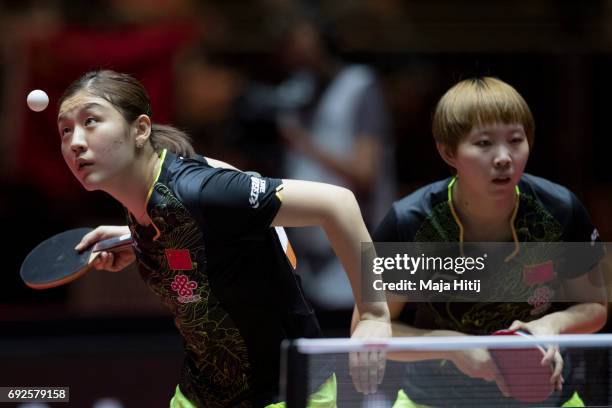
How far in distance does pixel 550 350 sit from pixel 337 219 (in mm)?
669

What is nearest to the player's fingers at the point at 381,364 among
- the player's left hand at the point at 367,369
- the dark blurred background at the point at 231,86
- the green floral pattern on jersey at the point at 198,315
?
the player's left hand at the point at 367,369

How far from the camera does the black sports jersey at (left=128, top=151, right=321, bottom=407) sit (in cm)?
325

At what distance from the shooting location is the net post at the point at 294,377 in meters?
2.69

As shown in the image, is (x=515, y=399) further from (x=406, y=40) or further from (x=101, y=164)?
(x=406, y=40)

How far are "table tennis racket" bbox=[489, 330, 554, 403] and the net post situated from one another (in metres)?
0.65

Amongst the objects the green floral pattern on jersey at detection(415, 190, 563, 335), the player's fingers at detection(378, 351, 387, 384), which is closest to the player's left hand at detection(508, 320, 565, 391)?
the green floral pattern on jersey at detection(415, 190, 563, 335)

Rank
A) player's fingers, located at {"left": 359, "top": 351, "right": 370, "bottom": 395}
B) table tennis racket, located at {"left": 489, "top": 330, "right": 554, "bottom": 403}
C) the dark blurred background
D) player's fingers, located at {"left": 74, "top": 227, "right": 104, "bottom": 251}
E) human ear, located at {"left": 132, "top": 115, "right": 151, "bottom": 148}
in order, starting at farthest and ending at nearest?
1. the dark blurred background
2. player's fingers, located at {"left": 74, "top": 227, "right": 104, "bottom": 251}
3. human ear, located at {"left": 132, "top": 115, "right": 151, "bottom": 148}
4. table tennis racket, located at {"left": 489, "top": 330, "right": 554, "bottom": 403}
5. player's fingers, located at {"left": 359, "top": 351, "right": 370, "bottom": 395}

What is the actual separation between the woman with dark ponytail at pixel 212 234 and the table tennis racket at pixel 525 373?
33 cm

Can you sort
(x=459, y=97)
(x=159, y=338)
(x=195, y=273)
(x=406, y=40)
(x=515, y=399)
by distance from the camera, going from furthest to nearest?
(x=406, y=40) → (x=159, y=338) → (x=459, y=97) → (x=195, y=273) → (x=515, y=399)

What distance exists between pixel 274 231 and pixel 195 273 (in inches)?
10.6

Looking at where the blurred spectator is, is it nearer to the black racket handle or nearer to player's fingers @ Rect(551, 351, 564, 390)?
the black racket handle

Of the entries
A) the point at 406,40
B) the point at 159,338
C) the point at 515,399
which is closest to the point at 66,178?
the point at 159,338

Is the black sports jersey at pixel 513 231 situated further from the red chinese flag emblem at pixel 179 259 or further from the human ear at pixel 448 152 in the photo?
the red chinese flag emblem at pixel 179 259

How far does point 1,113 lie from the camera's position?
6535 mm
